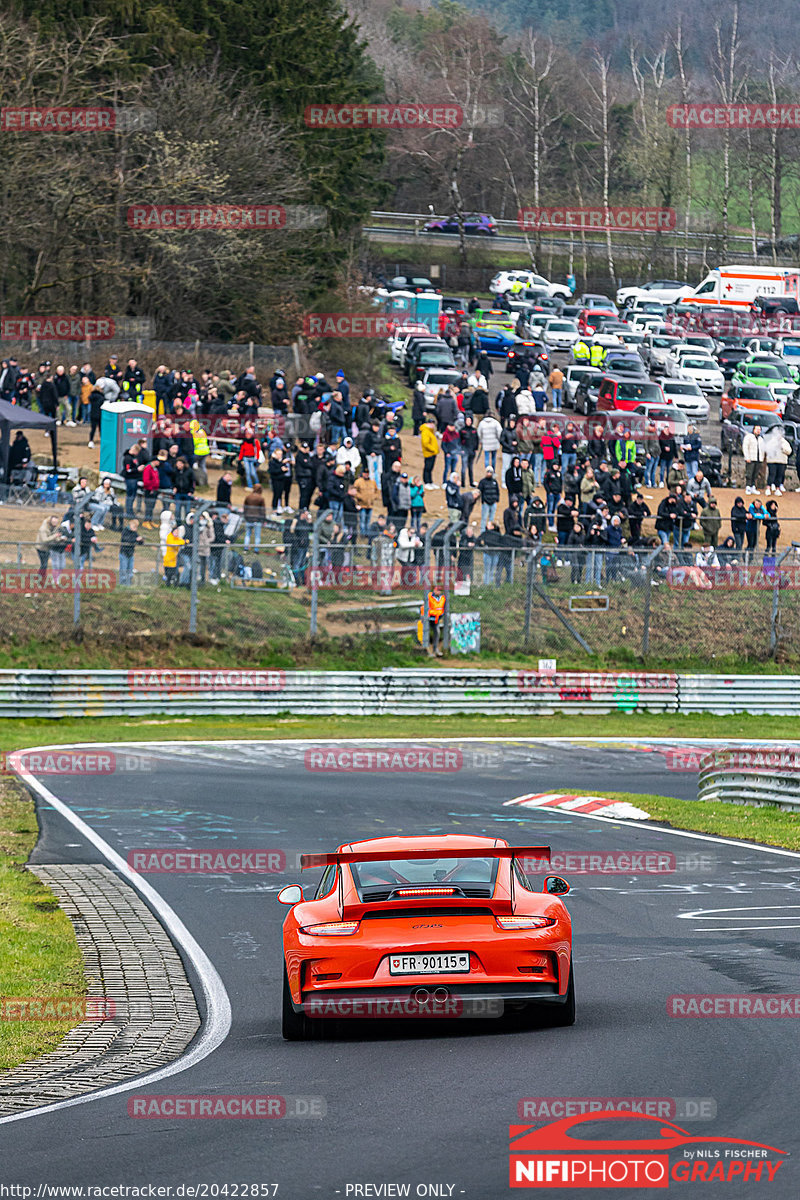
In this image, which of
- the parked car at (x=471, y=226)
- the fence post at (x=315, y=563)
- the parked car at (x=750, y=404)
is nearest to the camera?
the fence post at (x=315, y=563)

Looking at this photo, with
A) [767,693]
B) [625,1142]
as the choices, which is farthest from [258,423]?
[625,1142]

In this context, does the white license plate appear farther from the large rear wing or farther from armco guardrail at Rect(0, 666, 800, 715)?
armco guardrail at Rect(0, 666, 800, 715)

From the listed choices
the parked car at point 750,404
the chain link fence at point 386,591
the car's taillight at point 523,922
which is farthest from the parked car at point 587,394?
the car's taillight at point 523,922

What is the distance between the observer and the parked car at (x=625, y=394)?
153 ft

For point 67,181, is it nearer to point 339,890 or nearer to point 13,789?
point 13,789

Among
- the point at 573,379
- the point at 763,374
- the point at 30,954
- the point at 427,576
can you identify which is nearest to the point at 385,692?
the point at 427,576

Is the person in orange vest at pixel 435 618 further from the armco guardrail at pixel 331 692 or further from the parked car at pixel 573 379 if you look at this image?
the parked car at pixel 573 379

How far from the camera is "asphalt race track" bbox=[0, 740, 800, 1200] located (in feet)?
20.5

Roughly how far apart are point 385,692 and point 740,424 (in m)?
20.6

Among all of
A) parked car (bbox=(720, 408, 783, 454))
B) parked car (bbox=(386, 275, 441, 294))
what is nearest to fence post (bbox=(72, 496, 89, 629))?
parked car (bbox=(720, 408, 783, 454))

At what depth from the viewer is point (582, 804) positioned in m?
19.9

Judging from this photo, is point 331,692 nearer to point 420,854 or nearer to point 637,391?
point 420,854

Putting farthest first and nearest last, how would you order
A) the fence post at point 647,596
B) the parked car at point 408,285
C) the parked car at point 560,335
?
1. the parked car at point 408,285
2. the parked car at point 560,335
3. the fence post at point 647,596

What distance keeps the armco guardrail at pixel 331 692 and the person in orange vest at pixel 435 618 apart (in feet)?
2.95
